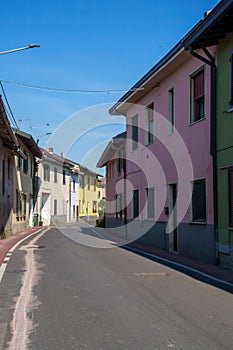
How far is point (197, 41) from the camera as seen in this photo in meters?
12.5

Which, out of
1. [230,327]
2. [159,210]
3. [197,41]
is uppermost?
[197,41]

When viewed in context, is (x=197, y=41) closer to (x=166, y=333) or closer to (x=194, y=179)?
(x=194, y=179)

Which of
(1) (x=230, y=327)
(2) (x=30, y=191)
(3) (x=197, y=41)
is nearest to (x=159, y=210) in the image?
(3) (x=197, y=41)

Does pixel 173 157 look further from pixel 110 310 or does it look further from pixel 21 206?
pixel 21 206

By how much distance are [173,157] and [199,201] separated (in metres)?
2.75

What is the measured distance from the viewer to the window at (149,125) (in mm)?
19452

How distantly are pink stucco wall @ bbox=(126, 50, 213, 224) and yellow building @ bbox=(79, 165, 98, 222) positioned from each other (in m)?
37.8

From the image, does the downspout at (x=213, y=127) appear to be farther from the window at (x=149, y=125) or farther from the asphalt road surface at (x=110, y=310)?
the window at (x=149, y=125)

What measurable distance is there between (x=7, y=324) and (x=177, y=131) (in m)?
10.8

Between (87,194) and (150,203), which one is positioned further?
(87,194)

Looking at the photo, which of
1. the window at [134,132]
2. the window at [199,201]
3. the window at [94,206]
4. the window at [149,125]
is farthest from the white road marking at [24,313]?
the window at [94,206]

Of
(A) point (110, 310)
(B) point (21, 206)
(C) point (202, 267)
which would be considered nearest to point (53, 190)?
(B) point (21, 206)

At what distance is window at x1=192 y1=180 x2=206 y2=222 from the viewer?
44.9 ft

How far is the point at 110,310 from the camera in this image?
6.93 meters
